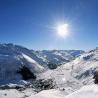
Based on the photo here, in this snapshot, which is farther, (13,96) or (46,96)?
(13,96)

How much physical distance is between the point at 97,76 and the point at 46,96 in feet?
43.8

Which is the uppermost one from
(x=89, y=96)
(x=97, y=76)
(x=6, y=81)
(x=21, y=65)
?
(x=21, y=65)

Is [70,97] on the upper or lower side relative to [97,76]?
lower

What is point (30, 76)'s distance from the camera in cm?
12019

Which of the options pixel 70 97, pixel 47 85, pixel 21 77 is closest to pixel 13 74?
pixel 21 77

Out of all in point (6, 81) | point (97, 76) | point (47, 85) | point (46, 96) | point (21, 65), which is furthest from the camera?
point (21, 65)

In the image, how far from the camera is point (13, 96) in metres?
52.9

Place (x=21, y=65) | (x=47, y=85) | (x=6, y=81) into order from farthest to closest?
(x=21, y=65) → (x=6, y=81) → (x=47, y=85)

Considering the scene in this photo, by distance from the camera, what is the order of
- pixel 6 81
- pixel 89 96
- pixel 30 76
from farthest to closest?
pixel 30 76 < pixel 6 81 < pixel 89 96

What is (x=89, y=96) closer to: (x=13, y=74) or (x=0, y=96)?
(x=0, y=96)

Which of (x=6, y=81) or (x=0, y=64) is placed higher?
(x=0, y=64)

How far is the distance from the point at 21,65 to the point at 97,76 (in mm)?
98601

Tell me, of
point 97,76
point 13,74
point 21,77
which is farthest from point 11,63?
point 97,76

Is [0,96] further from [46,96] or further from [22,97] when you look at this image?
[46,96]
